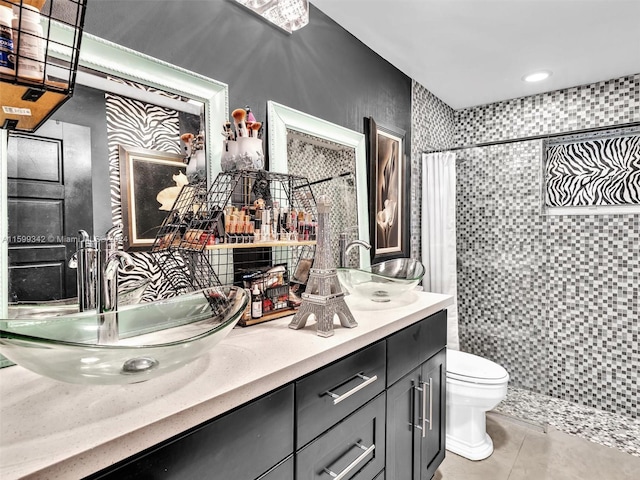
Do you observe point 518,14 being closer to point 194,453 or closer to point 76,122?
point 76,122

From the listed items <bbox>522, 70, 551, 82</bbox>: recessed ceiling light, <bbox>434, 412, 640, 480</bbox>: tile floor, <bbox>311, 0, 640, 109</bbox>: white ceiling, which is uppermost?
<bbox>311, 0, 640, 109</bbox>: white ceiling

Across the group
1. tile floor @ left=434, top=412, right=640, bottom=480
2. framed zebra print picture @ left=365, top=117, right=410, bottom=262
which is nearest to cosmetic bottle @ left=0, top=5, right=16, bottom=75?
framed zebra print picture @ left=365, top=117, right=410, bottom=262

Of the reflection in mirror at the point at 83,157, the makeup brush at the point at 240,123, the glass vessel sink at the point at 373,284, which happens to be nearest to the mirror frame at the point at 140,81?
the reflection in mirror at the point at 83,157

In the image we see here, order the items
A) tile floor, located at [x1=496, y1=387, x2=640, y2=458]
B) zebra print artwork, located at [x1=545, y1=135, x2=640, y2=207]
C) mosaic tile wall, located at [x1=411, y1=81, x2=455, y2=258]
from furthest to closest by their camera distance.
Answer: mosaic tile wall, located at [x1=411, y1=81, x2=455, y2=258] → zebra print artwork, located at [x1=545, y1=135, x2=640, y2=207] → tile floor, located at [x1=496, y1=387, x2=640, y2=458]

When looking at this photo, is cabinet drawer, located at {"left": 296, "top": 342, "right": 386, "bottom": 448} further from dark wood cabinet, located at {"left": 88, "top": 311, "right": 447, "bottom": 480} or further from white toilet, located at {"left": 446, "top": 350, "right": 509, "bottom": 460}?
white toilet, located at {"left": 446, "top": 350, "right": 509, "bottom": 460}

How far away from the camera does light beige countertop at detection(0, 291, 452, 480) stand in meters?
0.56

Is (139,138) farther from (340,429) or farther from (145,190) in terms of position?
(340,429)

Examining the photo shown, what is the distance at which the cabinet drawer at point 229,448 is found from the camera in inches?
25.0

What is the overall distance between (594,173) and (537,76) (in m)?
0.91

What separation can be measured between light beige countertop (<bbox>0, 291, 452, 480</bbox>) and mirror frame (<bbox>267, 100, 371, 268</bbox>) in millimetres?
867

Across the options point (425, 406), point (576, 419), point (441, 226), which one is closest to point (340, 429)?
point (425, 406)

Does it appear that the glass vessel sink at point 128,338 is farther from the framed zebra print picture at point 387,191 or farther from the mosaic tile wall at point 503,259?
the mosaic tile wall at point 503,259

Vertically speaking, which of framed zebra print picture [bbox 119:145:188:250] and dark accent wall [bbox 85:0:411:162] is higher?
dark accent wall [bbox 85:0:411:162]

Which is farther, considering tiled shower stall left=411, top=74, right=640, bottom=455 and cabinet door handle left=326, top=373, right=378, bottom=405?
tiled shower stall left=411, top=74, right=640, bottom=455
